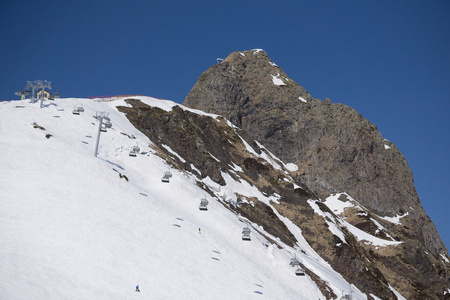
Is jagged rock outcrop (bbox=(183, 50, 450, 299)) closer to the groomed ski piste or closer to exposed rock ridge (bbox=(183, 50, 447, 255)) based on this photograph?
exposed rock ridge (bbox=(183, 50, 447, 255))

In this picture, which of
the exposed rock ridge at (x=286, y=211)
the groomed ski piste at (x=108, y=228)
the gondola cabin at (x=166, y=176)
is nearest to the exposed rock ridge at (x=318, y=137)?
the exposed rock ridge at (x=286, y=211)

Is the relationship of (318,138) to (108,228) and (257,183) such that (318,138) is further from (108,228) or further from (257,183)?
(108,228)

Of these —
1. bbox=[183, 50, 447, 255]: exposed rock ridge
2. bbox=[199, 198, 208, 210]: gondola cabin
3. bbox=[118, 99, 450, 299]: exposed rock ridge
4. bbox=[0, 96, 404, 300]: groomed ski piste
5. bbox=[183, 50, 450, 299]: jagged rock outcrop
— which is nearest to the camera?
bbox=[0, 96, 404, 300]: groomed ski piste

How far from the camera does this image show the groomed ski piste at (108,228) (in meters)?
33.5

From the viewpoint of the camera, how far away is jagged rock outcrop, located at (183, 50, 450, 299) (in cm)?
14862

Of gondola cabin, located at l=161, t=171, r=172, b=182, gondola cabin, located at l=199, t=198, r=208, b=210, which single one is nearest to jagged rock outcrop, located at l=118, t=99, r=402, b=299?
gondola cabin, located at l=161, t=171, r=172, b=182

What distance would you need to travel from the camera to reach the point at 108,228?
140ft

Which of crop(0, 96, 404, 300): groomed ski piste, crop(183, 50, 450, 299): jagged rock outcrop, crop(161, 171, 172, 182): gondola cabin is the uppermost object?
crop(183, 50, 450, 299): jagged rock outcrop

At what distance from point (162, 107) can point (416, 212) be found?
98.6 meters

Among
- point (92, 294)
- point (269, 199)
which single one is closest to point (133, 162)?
point (92, 294)

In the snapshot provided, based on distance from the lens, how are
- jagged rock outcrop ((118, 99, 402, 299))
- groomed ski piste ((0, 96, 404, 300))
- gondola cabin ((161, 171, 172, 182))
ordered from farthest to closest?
jagged rock outcrop ((118, 99, 402, 299)) < gondola cabin ((161, 171, 172, 182)) < groomed ski piste ((0, 96, 404, 300))

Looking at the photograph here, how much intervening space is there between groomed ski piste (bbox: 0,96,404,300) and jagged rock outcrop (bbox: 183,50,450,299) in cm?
7537

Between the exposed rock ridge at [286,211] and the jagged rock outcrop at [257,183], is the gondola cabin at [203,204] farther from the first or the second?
the jagged rock outcrop at [257,183]

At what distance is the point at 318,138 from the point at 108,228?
5186 inches
